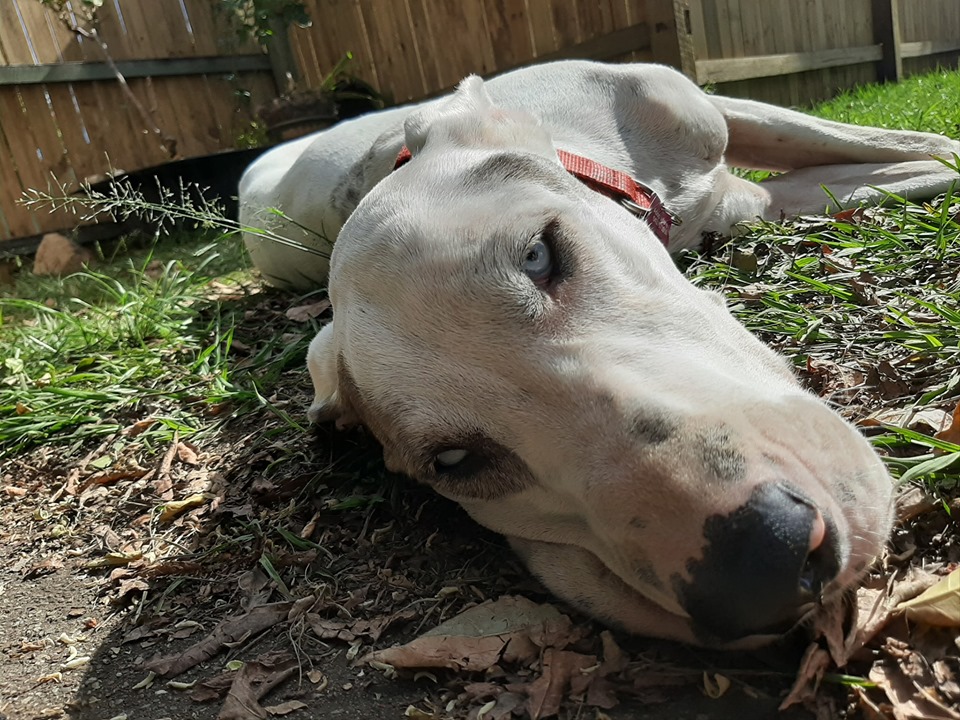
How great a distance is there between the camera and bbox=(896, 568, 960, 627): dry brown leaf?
4.08ft

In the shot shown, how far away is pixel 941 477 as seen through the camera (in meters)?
1.55

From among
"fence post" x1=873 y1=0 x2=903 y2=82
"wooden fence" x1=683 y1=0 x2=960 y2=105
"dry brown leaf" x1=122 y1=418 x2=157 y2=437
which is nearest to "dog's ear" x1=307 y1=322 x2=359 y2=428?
"dry brown leaf" x1=122 y1=418 x2=157 y2=437

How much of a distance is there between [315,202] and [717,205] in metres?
1.82

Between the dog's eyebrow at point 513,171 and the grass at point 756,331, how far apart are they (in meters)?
0.84

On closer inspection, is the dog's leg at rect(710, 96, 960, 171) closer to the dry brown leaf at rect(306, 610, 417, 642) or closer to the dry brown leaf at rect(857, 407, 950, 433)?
the dry brown leaf at rect(857, 407, 950, 433)

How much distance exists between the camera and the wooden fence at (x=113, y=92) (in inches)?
319

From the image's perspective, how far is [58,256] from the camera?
7793 millimetres

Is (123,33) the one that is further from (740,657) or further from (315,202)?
(740,657)

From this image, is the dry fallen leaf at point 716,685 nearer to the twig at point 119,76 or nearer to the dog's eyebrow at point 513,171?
the dog's eyebrow at point 513,171

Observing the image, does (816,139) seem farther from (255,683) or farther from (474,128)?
(255,683)

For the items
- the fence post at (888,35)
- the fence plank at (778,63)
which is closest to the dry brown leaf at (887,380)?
the fence plank at (778,63)

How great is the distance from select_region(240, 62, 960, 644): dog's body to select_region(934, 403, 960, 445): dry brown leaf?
33cm

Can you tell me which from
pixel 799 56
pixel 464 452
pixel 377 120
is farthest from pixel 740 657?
pixel 799 56

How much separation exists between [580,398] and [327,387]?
1097mm
